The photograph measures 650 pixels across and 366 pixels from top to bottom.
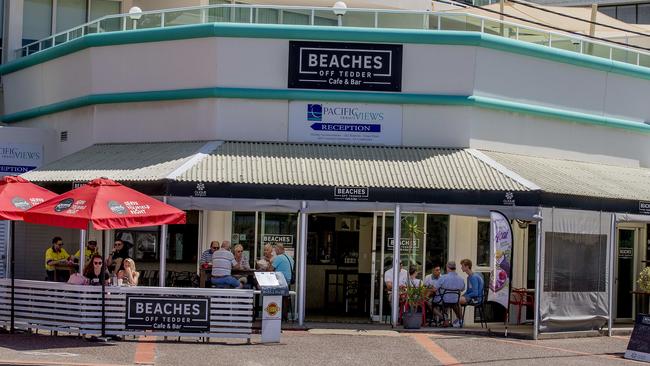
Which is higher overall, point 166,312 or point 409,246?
point 409,246

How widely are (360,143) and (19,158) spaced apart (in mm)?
8340

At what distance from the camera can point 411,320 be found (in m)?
21.6

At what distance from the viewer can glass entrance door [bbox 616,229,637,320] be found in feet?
87.9

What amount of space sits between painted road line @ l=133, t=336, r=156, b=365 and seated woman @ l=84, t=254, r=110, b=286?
1.15 meters

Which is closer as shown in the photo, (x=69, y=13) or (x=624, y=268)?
(x=624, y=268)

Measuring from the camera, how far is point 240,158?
890 inches

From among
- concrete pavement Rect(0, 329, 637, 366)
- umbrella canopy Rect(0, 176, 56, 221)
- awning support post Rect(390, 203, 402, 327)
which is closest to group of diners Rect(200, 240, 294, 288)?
concrete pavement Rect(0, 329, 637, 366)

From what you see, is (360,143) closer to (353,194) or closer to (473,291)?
(353,194)

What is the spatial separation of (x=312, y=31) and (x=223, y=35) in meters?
1.79

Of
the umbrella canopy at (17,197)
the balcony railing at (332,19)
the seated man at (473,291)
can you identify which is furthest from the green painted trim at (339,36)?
the umbrella canopy at (17,197)

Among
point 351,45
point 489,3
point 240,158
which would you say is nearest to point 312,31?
point 351,45

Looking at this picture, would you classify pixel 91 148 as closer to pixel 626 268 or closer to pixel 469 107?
pixel 469 107

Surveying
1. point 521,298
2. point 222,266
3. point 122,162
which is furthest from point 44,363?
point 521,298

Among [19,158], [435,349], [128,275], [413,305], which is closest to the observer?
[435,349]
